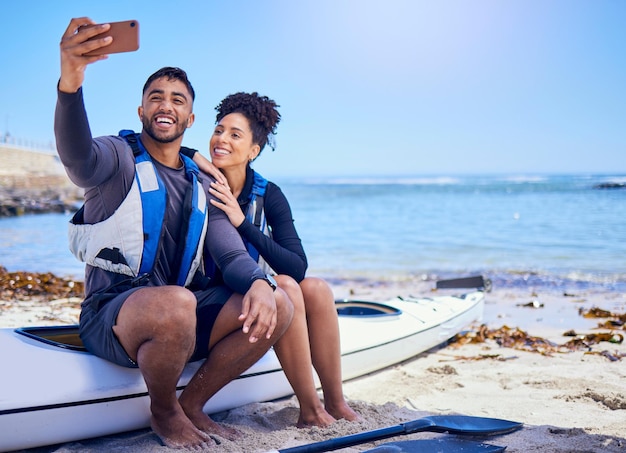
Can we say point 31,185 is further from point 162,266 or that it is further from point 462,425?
point 462,425

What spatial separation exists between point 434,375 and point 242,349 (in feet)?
5.83

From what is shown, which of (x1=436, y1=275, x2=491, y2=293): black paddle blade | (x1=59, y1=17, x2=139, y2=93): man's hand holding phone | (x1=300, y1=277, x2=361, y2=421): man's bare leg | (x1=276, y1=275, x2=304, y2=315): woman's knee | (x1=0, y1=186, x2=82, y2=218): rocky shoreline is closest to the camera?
(x1=59, y1=17, x2=139, y2=93): man's hand holding phone

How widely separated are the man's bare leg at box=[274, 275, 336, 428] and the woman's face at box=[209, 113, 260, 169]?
2.15 ft

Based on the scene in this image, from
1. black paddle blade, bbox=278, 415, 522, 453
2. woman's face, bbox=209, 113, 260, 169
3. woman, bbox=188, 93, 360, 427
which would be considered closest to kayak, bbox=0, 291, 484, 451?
woman, bbox=188, 93, 360, 427

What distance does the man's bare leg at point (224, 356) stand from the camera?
2539 mm

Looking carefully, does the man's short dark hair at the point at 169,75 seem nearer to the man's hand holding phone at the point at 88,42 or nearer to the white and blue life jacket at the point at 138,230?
the white and blue life jacket at the point at 138,230

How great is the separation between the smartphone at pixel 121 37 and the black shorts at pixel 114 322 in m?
0.88

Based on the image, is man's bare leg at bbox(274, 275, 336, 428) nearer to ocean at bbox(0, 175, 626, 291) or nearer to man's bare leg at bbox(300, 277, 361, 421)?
man's bare leg at bbox(300, 277, 361, 421)

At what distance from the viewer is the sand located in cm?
254

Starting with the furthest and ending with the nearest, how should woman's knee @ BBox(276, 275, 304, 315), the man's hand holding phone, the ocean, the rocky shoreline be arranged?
the rocky shoreline < the ocean < woman's knee @ BBox(276, 275, 304, 315) < the man's hand holding phone

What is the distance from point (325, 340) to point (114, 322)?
36.9 inches

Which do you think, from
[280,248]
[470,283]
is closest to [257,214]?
[280,248]

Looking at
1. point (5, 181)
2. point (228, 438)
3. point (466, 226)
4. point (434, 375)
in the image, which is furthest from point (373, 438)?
point (5, 181)

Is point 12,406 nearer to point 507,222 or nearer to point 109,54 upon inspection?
point 109,54
